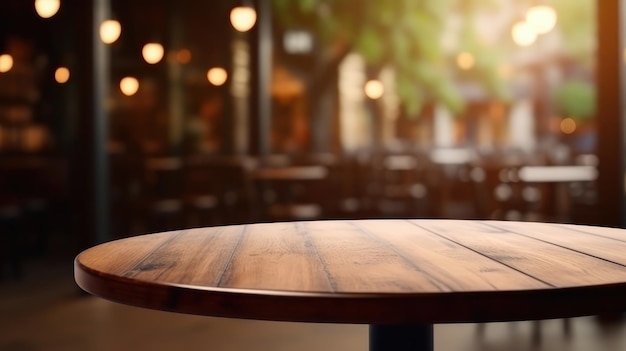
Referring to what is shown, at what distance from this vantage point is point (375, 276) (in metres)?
1.21

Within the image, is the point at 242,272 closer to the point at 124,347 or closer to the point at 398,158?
the point at 124,347

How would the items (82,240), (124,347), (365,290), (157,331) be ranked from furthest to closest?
(82,240) → (157,331) → (124,347) → (365,290)

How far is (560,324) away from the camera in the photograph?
12.8 ft

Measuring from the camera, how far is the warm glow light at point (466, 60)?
12.9 metres

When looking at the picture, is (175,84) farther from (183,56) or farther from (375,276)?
(375,276)

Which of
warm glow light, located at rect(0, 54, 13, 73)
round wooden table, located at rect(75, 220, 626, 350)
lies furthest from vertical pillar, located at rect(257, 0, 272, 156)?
round wooden table, located at rect(75, 220, 626, 350)

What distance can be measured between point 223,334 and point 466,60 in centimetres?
1047

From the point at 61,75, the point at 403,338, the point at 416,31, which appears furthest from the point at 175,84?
the point at 403,338

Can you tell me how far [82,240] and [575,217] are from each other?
4.07 m

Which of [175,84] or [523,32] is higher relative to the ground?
[523,32]

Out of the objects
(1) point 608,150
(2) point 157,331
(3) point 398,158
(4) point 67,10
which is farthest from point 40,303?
(3) point 398,158

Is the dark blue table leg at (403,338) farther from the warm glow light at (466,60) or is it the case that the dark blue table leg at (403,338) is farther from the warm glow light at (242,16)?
the warm glow light at (466,60)

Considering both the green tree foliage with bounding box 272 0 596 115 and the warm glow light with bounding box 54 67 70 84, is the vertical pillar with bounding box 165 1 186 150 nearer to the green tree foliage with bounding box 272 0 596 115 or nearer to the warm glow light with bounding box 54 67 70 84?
the warm glow light with bounding box 54 67 70 84

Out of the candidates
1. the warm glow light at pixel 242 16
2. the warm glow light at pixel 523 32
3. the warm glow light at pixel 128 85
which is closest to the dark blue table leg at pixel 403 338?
the warm glow light at pixel 242 16
